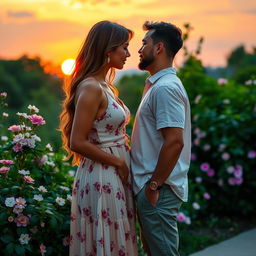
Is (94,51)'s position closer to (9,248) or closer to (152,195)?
(152,195)

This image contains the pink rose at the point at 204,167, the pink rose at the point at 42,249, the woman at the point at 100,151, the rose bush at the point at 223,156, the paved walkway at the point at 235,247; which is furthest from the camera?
the pink rose at the point at 204,167

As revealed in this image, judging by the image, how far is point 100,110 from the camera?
3.59 m

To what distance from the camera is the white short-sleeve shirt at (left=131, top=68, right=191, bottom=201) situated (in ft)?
11.3

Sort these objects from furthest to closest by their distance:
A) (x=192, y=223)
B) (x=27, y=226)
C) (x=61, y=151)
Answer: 1. (x=192, y=223)
2. (x=61, y=151)
3. (x=27, y=226)

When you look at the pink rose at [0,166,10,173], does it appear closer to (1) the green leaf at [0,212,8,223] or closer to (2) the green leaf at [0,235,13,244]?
(1) the green leaf at [0,212,8,223]

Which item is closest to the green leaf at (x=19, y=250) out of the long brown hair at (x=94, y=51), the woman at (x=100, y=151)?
the woman at (x=100, y=151)

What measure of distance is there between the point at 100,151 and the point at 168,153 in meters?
0.43

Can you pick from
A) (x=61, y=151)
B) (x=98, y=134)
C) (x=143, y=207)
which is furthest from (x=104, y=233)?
(x=61, y=151)

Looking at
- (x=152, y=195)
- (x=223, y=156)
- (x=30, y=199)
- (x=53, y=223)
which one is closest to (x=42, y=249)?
(x=53, y=223)

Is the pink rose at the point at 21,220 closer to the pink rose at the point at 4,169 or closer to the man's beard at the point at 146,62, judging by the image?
the pink rose at the point at 4,169

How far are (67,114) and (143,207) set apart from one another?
30.7 inches

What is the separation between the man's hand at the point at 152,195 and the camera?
350 cm

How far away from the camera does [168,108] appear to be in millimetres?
3439

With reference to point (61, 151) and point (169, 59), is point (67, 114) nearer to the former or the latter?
point (169, 59)
